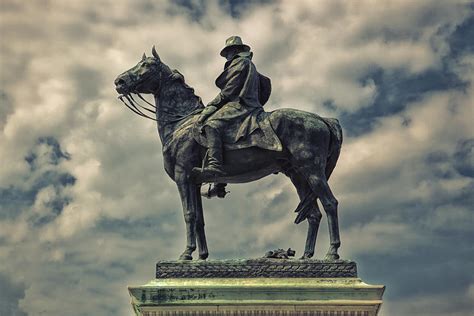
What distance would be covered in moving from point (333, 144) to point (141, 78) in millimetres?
4175

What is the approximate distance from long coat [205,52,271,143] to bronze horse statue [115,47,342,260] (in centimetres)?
38

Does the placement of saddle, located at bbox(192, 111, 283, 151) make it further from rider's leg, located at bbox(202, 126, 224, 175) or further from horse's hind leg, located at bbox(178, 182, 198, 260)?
horse's hind leg, located at bbox(178, 182, 198, 260)

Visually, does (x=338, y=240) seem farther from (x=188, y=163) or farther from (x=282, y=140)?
(x=188, y=163)

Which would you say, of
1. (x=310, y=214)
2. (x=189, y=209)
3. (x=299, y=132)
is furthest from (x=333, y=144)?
(x=189, y=209)

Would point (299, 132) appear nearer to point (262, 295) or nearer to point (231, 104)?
point (231, 104)

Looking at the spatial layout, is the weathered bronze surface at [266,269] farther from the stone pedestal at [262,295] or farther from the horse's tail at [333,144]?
the horse's tail at [333,144]

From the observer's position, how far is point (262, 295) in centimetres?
1616

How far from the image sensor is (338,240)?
16969 mm

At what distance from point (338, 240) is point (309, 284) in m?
1.22

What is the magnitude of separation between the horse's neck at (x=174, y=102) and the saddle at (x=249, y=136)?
2.79 feet

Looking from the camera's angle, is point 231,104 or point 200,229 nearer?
point 231,104

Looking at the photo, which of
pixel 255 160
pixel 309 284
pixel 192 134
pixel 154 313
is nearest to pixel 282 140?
pixel 255 160

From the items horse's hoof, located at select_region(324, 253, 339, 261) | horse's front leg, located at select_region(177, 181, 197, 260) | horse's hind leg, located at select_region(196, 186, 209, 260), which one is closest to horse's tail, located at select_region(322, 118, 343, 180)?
horse's hoof, located at select_region(324, 253, 339, 261)

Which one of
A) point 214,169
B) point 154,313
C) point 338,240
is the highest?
point 214,169
